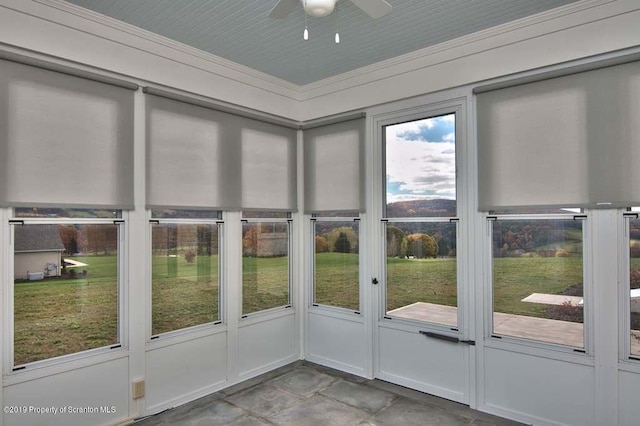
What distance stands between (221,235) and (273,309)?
104cm

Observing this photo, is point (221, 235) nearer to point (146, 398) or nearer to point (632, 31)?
point (146, 398)

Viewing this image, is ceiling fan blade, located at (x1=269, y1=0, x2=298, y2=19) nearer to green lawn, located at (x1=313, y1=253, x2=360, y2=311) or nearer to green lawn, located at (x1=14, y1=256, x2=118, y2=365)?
green lawn, located at (x1=14, y1=256, x2=118, y2=365)

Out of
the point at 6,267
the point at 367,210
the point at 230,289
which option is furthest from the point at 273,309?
Result: the point at 6,267

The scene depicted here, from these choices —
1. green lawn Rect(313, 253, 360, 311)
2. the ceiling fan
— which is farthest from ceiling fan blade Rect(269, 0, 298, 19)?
green lawn Rect(313, 253, 360, 311)

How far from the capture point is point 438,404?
3.29 m

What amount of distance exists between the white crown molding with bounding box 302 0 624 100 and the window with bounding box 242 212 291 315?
1.49m

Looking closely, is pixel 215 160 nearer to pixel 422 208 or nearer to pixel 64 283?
pixel 64 283

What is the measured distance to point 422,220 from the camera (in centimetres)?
362

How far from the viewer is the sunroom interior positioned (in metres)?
2.64

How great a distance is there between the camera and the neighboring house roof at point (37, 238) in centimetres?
259

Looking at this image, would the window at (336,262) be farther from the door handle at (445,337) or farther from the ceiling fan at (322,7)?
the ceiling fan at (322,7)

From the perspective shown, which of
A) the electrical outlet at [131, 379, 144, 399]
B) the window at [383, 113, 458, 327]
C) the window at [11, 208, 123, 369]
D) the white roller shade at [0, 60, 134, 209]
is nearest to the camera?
the white roller shade at [0, 60, 134, 209]

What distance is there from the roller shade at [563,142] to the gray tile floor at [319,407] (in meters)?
1.70

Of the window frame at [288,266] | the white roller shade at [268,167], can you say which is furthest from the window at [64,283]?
the white roller shade at [268,167]
